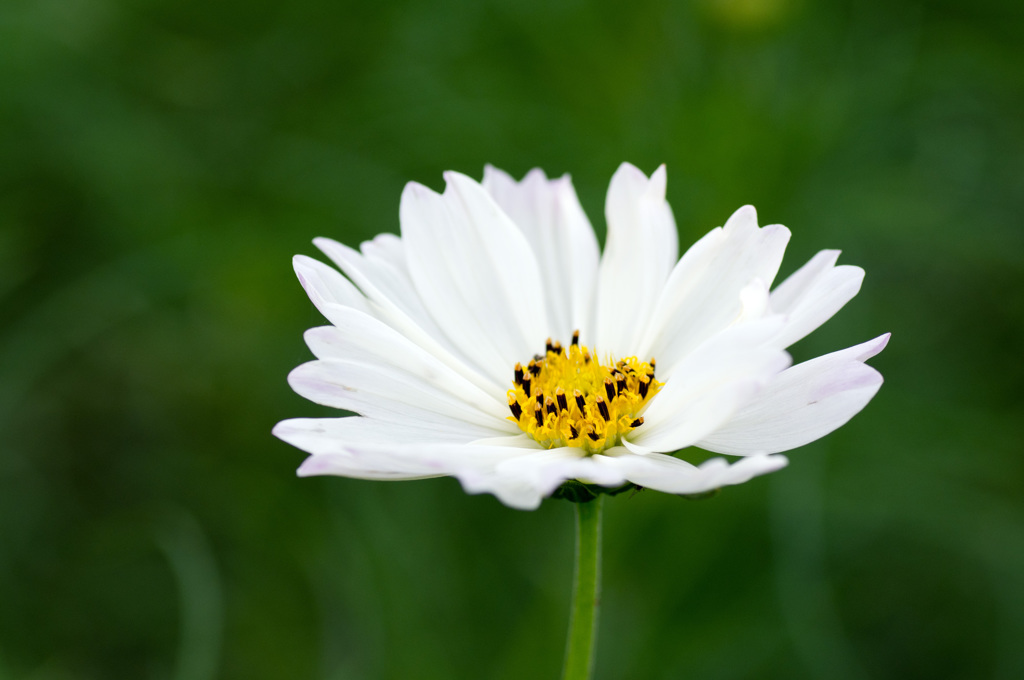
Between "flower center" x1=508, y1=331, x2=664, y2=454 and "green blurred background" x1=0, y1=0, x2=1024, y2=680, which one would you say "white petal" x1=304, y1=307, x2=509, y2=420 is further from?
"green blurred background" x1=0, y1=0, x2=1024, y2=680

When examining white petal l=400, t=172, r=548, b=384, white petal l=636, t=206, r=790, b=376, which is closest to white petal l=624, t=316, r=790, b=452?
white petal l=636, t=206, r=790, b=376

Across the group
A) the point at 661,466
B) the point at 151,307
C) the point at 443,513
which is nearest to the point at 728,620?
the point at 443,513

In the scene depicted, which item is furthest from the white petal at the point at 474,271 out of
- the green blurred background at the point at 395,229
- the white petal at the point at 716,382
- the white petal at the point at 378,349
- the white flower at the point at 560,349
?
the green blurred background at the point at 395,229

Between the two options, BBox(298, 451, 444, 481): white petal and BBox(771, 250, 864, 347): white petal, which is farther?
BBox(771, 250, 864, 347): white petal

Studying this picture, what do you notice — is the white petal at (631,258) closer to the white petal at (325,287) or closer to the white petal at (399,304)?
the white petal at (399,304)

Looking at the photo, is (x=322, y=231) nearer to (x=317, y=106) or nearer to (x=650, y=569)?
(x=317, y=106)
